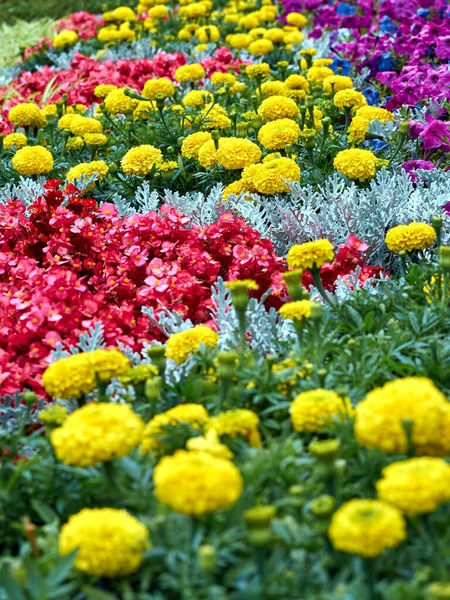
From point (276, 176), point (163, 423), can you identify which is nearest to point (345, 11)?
point (276, 176)

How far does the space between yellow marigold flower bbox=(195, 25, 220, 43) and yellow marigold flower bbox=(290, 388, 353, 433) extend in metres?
5.11

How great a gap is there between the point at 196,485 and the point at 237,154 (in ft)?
7.74

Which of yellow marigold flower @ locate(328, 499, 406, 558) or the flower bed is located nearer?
yellow marigold flower @ locate(328, 499, 406, 558)

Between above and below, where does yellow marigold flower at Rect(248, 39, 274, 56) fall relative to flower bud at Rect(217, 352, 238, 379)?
below

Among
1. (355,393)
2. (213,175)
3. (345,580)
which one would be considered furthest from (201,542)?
(213,175)

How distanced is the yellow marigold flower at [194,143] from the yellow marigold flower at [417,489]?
2632 mm

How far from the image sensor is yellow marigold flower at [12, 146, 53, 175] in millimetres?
3871

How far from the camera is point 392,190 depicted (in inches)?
140

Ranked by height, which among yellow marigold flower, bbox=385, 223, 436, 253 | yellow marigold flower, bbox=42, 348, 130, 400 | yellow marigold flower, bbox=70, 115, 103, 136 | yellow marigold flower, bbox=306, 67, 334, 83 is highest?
yellow marigold flower, bbox=42, 348, 130, 400

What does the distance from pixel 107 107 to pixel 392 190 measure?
1.61m

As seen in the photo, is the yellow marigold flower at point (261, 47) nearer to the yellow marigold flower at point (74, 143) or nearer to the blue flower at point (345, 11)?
the blue flower at point (345, 11)

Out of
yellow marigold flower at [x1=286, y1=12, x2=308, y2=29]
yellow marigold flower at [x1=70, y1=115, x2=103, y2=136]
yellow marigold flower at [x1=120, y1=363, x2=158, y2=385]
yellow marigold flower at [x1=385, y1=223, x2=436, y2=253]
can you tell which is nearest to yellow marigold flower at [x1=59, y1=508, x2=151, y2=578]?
yellow marigold flower at [x1=120, y1=363, x2=158, y2=385]

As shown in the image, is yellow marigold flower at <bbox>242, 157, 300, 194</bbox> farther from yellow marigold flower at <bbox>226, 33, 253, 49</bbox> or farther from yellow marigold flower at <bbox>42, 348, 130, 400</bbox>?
yellow marigold flower at <bbox>226, 33, 253, 49</bbox>

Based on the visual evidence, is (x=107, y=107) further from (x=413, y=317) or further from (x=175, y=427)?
(x=175, y=427)
